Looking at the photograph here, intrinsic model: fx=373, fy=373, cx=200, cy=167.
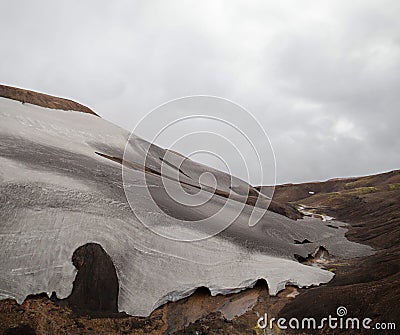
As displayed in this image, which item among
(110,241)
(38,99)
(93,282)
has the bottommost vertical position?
(93,282)

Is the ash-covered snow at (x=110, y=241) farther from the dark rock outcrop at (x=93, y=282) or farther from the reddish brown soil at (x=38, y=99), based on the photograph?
the reddish brown soil at (x=38, y=99)

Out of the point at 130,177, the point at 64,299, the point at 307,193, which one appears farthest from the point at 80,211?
the point at 307,193

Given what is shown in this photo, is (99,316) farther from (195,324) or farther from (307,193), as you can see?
(307,193)

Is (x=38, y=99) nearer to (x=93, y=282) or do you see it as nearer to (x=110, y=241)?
(x=110, y=241)

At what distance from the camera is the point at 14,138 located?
1485 centimetres

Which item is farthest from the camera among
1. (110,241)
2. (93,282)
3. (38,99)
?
(38,99)

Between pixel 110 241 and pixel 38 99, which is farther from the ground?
pixel 38 99

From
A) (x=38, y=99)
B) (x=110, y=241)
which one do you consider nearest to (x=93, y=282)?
(x=110, y=241)

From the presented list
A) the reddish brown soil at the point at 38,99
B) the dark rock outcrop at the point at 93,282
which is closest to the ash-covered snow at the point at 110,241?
the dark rock outcrop at the point at 93,282

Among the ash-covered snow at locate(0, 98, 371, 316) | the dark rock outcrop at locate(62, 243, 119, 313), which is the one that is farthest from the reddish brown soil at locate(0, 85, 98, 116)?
the dark rock outcrop at locate(62, 243, 119, 313)

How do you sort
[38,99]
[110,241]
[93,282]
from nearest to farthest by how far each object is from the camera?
[93,282] → [110,241] → [38,99]

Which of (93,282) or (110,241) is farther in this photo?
(110,241)

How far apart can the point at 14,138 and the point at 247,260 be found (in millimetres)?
10312

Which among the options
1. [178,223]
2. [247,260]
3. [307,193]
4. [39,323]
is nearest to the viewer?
[39,323]
